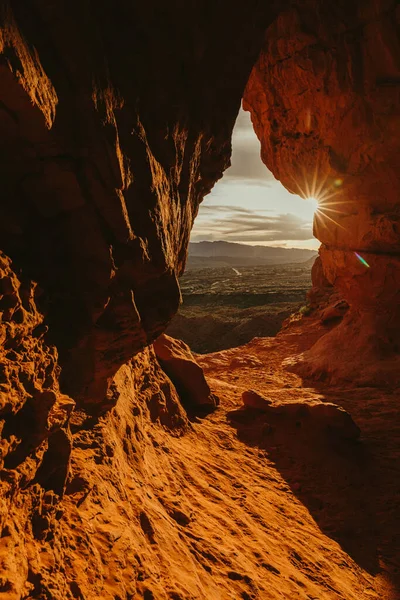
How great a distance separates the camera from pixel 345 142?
12.5m

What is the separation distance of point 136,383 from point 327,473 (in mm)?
4115

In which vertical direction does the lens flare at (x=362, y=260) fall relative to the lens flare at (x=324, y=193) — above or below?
below

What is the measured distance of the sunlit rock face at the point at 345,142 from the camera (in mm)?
10891

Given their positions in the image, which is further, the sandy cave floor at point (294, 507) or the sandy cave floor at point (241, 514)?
the sandy cave floor at point (294, 507)

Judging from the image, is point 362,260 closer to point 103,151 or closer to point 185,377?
point 185,377

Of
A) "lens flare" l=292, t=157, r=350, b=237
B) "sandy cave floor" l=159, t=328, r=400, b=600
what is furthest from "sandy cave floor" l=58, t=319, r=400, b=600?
"lens flare" l=292, t=157, r=350, b=237

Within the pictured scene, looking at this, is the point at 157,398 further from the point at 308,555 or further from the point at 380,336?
the point at 380,336

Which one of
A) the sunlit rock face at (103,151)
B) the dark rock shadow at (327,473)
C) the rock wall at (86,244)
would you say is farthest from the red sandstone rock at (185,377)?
the sunlit rock face at (103,151)

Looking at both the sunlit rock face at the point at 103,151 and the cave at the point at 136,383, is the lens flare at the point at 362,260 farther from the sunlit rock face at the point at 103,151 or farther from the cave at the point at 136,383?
the sunlit rock face at the point at 103,151

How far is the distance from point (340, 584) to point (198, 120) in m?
6.30

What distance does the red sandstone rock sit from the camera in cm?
887

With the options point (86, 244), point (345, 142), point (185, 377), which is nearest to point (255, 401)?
point (185, 377)

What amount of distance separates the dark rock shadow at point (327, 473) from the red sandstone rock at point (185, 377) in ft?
2.50

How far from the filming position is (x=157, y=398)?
274 inches
